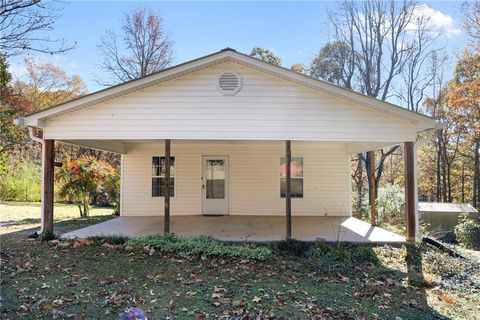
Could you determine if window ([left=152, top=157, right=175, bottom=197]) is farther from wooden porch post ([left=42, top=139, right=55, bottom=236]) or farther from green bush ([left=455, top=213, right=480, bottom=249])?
Answer: green bush ([left=455, top=213, right=480, bottom=249])

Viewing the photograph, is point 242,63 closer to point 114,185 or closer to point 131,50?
point 114,185

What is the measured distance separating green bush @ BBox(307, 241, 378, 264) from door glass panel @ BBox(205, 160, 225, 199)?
5170 mm

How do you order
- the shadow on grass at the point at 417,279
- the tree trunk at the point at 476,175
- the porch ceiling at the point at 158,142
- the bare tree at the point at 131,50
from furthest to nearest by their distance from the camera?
1. the bare tree at the point at 131,50
2. the tree trunk at the point at 476,175
3. the porch ceiling at the point at 158,142
4. the shadow on grass at the point at 417,279

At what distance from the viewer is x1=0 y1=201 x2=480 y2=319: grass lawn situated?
4.45m

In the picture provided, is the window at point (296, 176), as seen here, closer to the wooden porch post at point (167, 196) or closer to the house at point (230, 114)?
the house at point (230, 114)

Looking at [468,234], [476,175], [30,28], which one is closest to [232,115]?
[30,28]

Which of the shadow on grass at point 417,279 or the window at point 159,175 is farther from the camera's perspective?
the window at point 159,175

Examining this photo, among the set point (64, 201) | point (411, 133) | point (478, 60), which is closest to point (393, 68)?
point (478, 60)

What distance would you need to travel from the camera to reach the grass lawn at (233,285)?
175 inches

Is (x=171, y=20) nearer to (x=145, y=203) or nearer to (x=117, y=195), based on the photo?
(x=117, y=195)

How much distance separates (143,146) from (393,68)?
1544 centimetres

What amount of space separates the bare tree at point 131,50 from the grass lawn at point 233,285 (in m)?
16.3

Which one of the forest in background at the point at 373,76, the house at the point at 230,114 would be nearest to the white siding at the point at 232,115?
the house at the point at 230,114

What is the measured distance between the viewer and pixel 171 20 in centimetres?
2184
